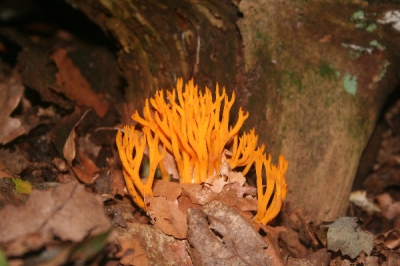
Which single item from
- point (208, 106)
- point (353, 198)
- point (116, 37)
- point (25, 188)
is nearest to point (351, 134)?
point (353, 198)

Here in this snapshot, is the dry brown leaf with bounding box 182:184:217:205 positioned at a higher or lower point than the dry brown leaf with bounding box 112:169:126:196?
higher

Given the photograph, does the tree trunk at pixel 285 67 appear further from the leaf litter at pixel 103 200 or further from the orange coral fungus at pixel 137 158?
the orange coral fungus at pixel 137 158


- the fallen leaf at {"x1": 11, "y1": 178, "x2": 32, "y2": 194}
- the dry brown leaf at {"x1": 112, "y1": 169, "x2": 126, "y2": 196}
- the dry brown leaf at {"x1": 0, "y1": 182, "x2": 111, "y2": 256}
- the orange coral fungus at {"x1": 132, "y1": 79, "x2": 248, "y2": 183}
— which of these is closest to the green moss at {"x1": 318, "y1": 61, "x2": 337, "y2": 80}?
the orange coral fungus at {"x1": 132, "y1": 79, "x2": 248, "y2": 183}

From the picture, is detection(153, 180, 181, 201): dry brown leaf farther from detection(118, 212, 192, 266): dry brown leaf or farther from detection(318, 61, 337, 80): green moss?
detection(318, 61, 337, 80): green moss

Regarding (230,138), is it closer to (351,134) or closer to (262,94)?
(262,94)

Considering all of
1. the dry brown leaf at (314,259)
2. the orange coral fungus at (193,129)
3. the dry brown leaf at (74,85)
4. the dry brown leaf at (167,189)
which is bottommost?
the dry brown leaf at (74,85)

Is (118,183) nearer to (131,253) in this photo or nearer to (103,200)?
(103,200)

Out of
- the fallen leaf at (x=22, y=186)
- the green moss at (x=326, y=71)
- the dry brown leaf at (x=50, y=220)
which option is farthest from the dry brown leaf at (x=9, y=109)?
the green moss at (x=326, y=71)
